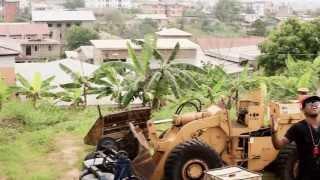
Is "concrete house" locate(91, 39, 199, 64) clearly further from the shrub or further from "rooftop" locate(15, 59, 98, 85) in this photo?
the shrub

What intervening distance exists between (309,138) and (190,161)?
2.54 m

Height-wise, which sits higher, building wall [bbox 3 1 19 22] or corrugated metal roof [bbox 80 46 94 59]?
building wall [bbox 3 1 19 22]

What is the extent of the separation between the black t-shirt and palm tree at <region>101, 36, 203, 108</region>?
7.46 metres

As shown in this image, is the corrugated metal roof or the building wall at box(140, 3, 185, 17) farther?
the building wall at box(140, 3, 185, 17)

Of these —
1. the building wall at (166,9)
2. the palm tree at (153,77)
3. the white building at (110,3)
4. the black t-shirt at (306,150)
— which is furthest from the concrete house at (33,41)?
the white building at (110,3)

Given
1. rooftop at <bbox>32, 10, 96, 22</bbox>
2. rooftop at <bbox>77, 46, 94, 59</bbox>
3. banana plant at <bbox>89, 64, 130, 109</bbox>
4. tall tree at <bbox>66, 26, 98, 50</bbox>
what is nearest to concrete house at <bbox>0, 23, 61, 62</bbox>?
tall tree at <bbox>66, 26, 98, 50</bbox>

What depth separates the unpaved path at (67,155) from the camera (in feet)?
26.2

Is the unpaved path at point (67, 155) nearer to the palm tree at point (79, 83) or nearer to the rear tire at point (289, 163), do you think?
the rear tire at point (289, 163)

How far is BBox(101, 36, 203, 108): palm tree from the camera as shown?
471 inches

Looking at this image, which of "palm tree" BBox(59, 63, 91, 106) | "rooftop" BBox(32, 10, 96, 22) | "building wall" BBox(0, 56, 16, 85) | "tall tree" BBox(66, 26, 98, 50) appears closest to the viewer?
"palm tree" BBox(59, 63, 91, 106)

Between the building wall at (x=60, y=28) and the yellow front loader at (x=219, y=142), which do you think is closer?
the yellow front loader at (x=219, y=142)

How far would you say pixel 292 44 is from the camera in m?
23.0

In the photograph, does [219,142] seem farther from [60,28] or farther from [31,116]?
[60,28]

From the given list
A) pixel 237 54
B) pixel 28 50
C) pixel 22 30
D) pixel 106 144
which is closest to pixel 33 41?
pixel 28 50
